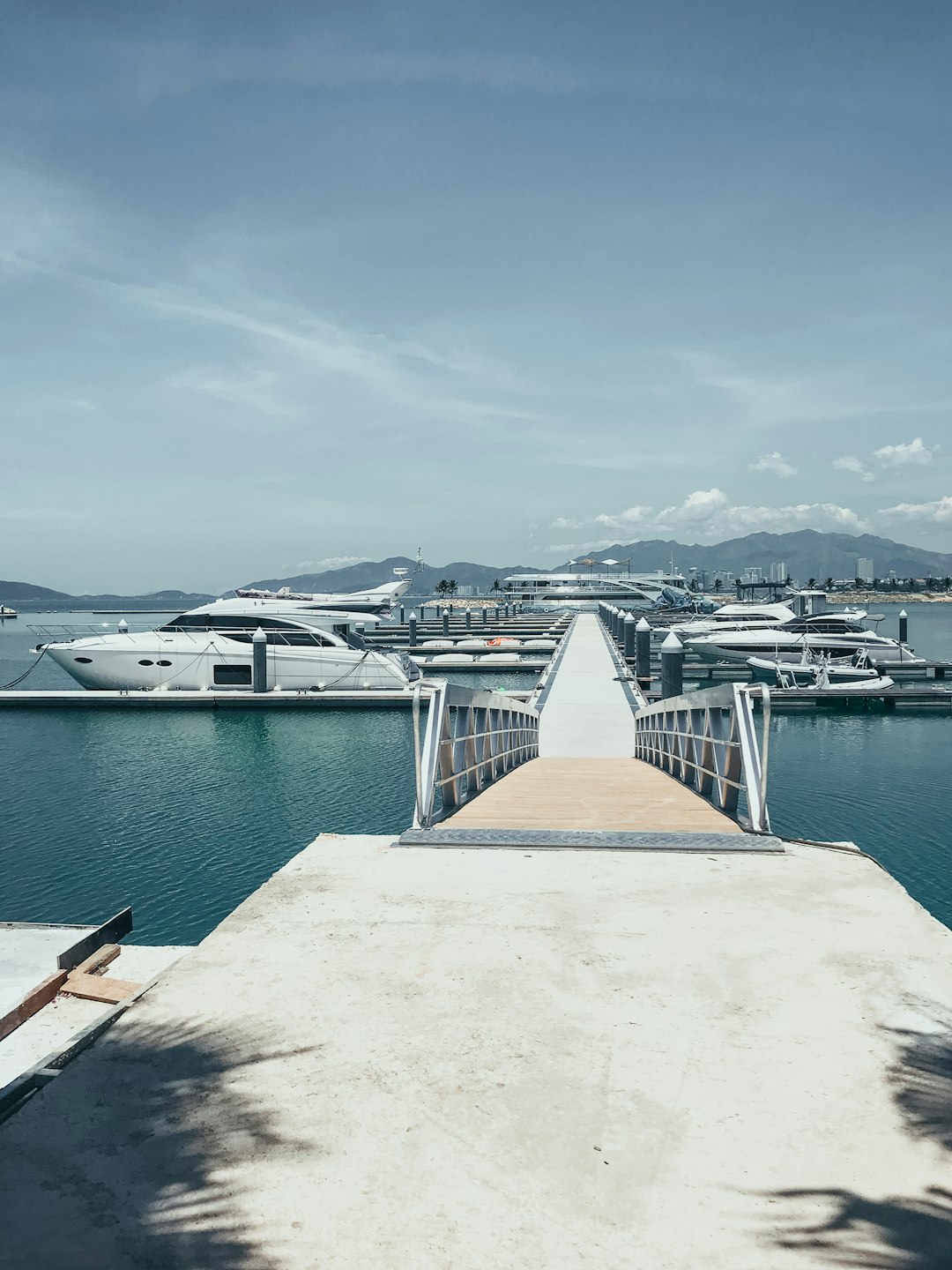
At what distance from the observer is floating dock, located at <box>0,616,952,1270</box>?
2361 mm

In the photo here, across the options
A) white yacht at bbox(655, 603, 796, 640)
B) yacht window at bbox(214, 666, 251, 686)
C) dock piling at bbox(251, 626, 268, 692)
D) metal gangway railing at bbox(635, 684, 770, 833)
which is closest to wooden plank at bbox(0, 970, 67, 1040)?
metal gangway railing at bbox(635, 684, 770, 833)

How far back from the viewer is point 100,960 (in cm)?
750

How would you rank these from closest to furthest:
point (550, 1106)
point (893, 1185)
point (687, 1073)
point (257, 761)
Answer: point (893, 1185) < point (550, 1106) < point (687, 1073) < point (257, 761)

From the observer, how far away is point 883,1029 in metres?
3.43

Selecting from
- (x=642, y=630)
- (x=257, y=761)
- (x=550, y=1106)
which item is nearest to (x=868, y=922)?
(x=550, y=1106)

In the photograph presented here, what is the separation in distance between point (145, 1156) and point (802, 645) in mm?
39978

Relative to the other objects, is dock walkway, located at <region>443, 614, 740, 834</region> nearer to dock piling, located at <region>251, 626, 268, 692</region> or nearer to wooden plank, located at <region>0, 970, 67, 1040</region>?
wooden plank, located at <region>0, 970, 67, 1040</region>

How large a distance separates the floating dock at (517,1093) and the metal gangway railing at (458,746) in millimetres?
2335

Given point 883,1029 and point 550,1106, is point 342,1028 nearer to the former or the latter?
point 550,1106

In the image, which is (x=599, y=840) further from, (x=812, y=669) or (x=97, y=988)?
(x=812, y=669)

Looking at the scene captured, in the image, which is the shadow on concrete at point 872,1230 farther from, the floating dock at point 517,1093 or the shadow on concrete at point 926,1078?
the shadow on concrete at point 926,1078

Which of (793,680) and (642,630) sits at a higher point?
(642,630)

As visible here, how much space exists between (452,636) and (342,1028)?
176ft

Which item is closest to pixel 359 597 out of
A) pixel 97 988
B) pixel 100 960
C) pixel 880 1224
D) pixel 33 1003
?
pixel 100 960
